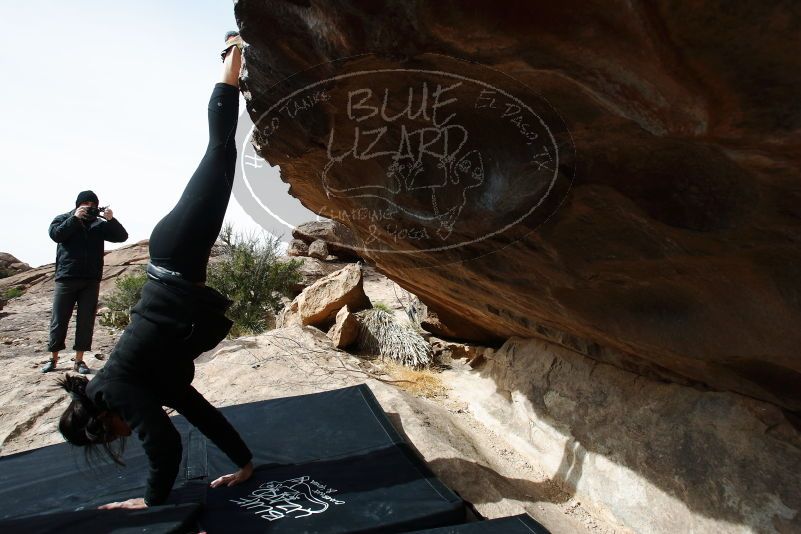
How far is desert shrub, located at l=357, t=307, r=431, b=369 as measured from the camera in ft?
17.1

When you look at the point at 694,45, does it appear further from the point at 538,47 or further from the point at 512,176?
the point at 512,176

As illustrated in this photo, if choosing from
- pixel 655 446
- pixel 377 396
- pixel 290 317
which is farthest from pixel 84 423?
pixel 290 317

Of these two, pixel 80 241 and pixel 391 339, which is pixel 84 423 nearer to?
pixel 80 241

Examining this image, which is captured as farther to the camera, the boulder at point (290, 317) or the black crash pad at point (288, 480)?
the boulder at point (290, 317)

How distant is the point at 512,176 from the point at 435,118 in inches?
15.2

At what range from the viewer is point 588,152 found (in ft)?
5.82

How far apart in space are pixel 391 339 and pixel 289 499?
117 inches

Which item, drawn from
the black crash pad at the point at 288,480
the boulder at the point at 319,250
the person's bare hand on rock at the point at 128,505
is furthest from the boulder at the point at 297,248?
the person's bare hand on rock at the point at 128,505

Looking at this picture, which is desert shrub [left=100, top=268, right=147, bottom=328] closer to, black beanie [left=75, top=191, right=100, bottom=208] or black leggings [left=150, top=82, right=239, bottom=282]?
black beanie [left=75, top=191, right=100, bottom=208]

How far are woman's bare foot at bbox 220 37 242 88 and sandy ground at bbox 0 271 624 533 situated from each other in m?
2.27

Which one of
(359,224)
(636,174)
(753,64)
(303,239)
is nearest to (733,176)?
(636,174)

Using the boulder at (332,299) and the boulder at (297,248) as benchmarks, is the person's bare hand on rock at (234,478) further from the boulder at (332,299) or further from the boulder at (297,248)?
the boulder at (297,248)

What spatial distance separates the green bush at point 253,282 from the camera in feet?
27.5

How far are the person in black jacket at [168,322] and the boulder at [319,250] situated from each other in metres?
9.67
